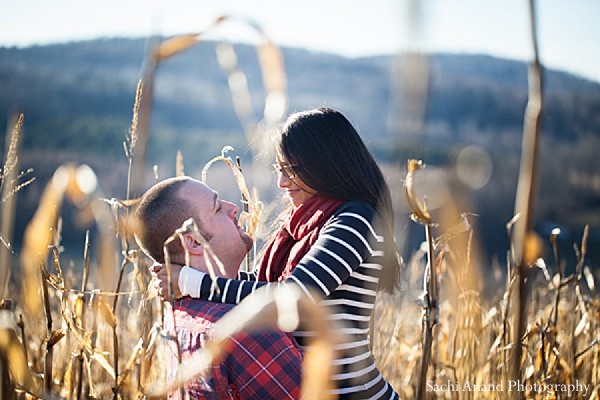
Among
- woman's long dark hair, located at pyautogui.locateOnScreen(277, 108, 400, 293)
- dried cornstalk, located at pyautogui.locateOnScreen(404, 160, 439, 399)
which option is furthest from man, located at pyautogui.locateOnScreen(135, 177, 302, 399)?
dried cornstalk, located at pyautogui.locateOnScreen(404, 160, 439, 399)

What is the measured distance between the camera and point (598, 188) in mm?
22641

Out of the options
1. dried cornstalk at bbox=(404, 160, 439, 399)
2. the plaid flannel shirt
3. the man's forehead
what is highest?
the man's forehead

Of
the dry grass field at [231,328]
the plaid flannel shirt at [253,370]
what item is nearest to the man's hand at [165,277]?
the dry grass field at [231,328]

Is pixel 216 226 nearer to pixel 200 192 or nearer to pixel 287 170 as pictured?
pixel 200 192

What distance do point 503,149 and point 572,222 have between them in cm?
378

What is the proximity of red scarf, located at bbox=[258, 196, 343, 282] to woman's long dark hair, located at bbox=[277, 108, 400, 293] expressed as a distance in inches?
2.0

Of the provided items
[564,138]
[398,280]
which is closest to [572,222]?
[564,138]

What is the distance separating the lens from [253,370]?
1.49 m

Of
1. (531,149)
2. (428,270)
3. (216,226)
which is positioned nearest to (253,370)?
(216,226)

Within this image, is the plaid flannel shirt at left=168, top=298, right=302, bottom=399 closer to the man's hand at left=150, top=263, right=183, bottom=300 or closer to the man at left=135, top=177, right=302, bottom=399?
the man at left=135, top=177, right=302, bottom=399

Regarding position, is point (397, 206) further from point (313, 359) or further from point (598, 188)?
point (598, 188)

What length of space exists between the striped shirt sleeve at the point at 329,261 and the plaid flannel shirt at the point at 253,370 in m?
0.10

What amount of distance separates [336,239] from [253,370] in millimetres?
373

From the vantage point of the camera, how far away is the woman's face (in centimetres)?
189
